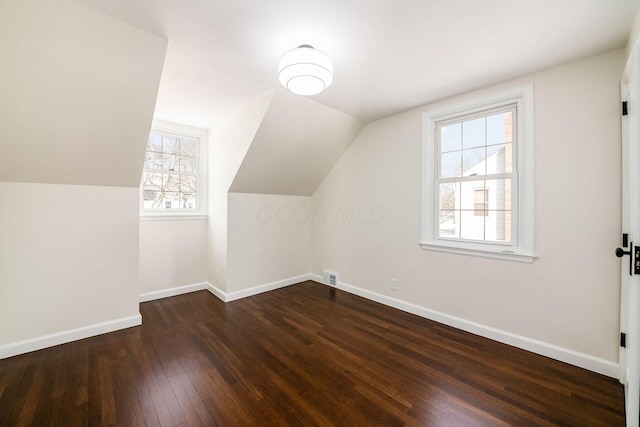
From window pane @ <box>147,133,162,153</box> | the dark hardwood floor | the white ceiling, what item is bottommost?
the dark hardwood floor

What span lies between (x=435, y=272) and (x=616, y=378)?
1479 millimetres

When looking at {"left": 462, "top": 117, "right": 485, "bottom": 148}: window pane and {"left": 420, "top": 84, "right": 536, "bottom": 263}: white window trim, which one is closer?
{"left": 420, "top": 84, "right": 536, "bottom": 263}: white window trim

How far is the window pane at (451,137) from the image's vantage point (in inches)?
114

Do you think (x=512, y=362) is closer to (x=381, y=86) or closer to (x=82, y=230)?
(x=381, y=86)

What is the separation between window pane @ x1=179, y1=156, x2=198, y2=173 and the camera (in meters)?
3.89

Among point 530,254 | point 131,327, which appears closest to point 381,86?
point 530,254

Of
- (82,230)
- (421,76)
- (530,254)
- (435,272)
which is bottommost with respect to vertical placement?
(435,272)

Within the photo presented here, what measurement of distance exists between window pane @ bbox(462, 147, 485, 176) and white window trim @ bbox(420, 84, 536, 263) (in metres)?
0.31

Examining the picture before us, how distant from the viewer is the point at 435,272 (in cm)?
296

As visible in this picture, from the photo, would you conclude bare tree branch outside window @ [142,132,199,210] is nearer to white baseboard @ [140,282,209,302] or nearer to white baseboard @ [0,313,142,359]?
white baseboard @ [140,282,209,302]

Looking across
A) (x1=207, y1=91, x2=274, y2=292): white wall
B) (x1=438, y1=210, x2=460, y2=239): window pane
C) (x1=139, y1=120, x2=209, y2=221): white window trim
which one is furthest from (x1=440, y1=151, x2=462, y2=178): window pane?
(x1=139, y1=120, x2=209, y2=221): white window trim

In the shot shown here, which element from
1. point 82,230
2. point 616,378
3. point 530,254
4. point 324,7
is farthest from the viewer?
point 82,230

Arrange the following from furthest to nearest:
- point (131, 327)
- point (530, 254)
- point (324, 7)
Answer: point (131, 327) < point (530, 254) < point (324, 7)

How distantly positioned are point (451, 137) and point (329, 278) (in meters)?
2.64
